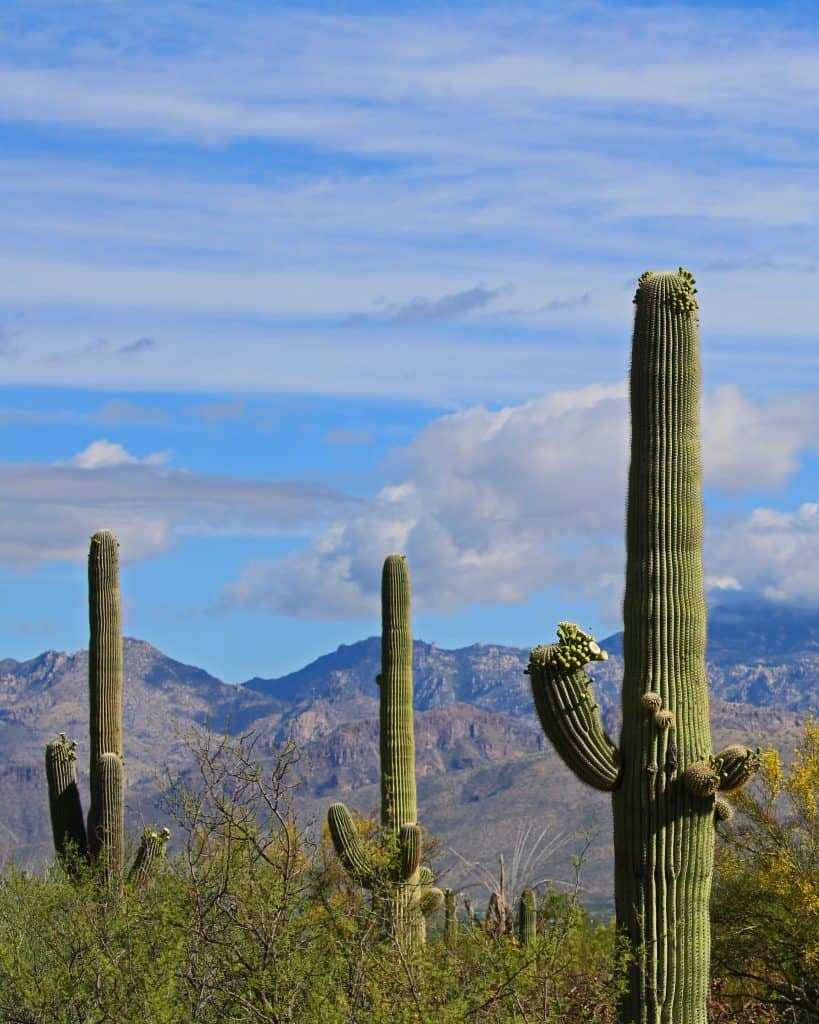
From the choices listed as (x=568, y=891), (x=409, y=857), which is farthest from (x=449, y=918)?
(x=568, y=891)

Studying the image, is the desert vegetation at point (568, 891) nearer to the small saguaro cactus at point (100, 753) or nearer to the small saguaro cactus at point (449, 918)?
the small saguaro cactus at point (449, 918)

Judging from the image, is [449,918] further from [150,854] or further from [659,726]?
[659,726]

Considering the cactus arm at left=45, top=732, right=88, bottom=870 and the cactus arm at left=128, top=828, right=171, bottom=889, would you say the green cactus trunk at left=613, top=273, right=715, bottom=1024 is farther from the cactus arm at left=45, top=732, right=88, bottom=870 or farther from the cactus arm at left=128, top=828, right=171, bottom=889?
the cactus arm at left=45, top=732, right=88, bottom=870

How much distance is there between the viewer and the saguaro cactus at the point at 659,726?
15.7 metres

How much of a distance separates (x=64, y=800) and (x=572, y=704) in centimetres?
1496

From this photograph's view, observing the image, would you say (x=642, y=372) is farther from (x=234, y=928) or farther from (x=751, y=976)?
(x=751, y=976)

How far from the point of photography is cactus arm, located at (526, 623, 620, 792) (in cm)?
1558

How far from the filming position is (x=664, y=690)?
1593 cm

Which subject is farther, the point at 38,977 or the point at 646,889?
the point at 38,977

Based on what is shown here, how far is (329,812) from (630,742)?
30.8ft

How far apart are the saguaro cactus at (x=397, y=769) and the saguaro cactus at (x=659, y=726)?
25.1 feet

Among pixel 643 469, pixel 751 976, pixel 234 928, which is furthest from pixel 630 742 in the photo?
pixel 751 976

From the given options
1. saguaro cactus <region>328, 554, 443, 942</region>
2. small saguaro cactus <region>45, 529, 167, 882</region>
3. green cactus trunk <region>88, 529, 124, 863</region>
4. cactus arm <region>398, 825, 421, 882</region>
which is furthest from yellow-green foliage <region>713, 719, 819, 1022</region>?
green cactus trunk <region>88, 529, 124, 863</region>

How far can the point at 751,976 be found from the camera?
23.8 meters
